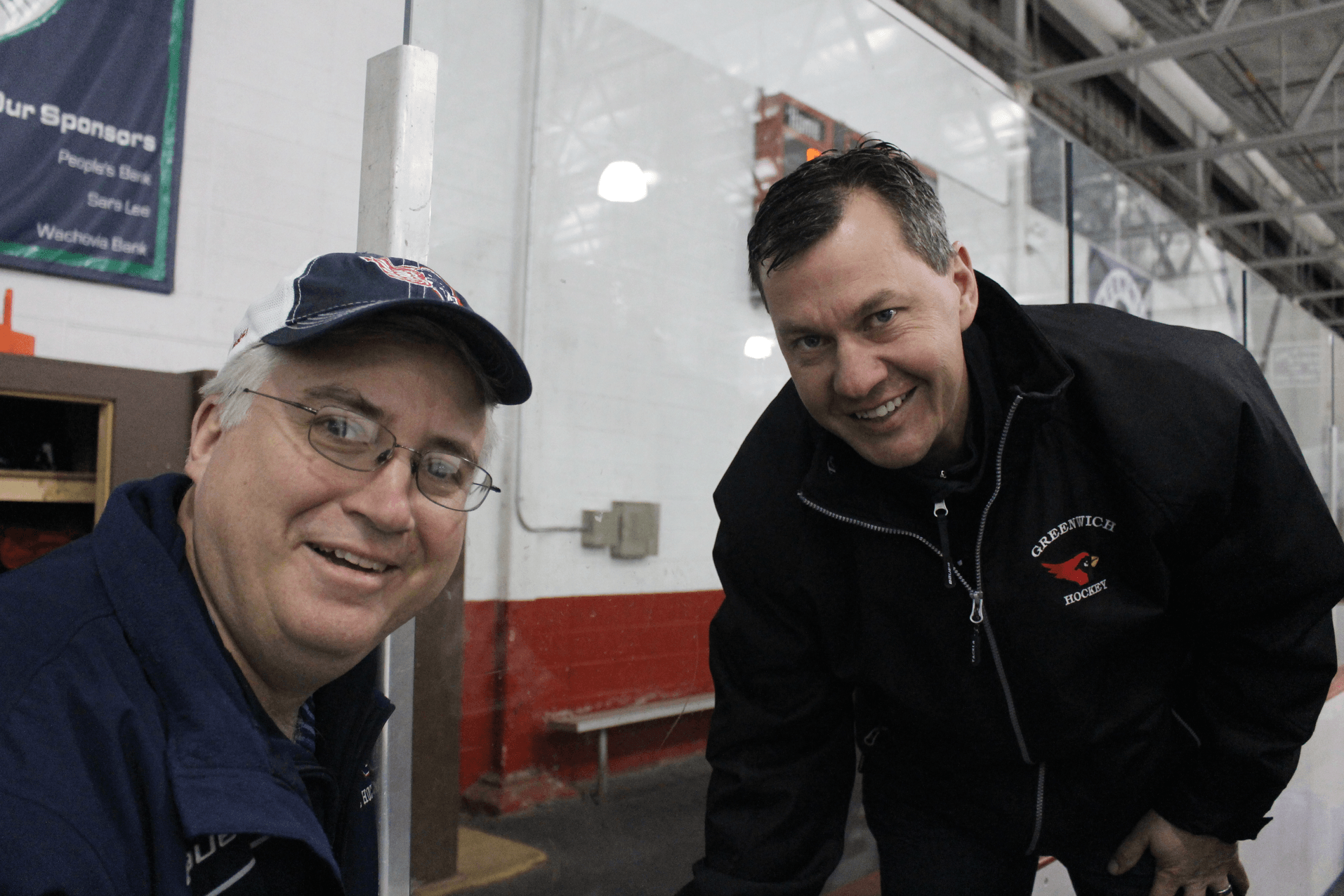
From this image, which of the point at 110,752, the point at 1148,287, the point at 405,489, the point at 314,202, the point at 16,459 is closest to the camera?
the point at 110,752

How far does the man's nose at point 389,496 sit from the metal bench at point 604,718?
0.91 meters

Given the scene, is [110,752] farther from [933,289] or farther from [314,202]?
[314,202]

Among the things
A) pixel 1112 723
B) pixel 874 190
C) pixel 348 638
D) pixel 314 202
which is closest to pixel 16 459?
pixel 314 202

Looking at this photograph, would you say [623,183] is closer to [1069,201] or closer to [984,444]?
[984,444]

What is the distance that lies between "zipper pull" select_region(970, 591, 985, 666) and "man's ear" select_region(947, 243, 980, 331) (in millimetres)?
404

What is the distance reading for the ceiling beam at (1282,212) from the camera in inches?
345

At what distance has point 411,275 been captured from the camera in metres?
0.95

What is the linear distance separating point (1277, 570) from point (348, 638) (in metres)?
1.25

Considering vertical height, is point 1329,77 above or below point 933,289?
above

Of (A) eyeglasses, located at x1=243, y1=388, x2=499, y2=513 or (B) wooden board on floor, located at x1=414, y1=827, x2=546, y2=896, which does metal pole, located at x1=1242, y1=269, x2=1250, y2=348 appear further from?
(A) eyeglasses, located at x1=243, y1=388, x2=499, y2=513

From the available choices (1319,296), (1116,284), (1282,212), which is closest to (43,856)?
(1116,284)

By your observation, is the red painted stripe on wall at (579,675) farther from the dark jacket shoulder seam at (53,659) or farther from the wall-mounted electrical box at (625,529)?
the dark jacket shoulder seam at (53,659)

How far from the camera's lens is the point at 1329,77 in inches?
233

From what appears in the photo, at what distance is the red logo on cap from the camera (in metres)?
0.93
